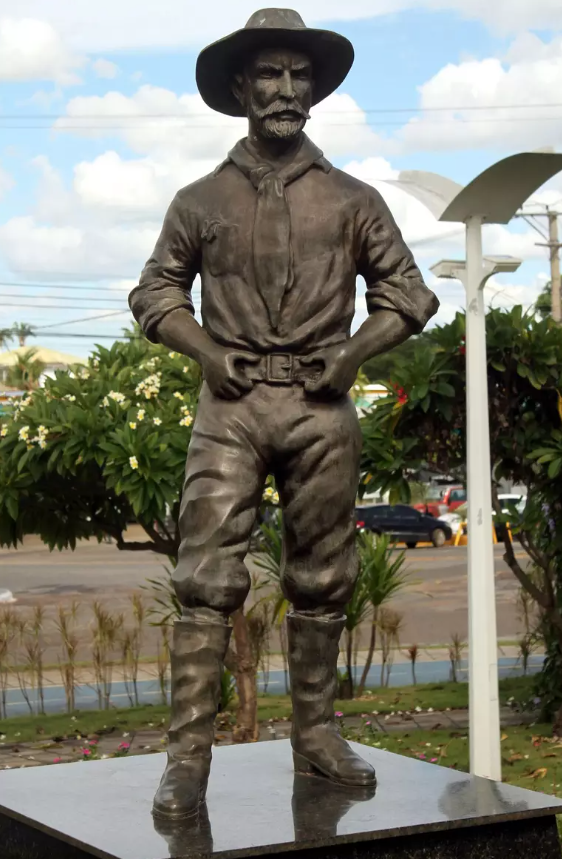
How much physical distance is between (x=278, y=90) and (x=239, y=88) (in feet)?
0.73

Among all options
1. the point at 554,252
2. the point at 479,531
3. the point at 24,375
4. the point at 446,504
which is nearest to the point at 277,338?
the point at 479,531

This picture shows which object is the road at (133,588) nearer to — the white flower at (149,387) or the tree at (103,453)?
the tree at (103,453)

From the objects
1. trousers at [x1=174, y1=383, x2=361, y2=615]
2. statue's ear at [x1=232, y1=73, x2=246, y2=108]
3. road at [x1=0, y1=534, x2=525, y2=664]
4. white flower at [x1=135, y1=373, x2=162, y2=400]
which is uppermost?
statue's ear at [x1=232, y1=73, x2=246, y2=108]

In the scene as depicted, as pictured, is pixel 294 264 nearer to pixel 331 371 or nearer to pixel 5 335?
pixel 331 371

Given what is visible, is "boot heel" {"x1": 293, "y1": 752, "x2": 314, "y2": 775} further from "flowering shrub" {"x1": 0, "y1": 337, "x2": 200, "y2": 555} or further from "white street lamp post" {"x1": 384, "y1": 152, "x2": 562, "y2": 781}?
"flowering shrub" {"x1": 0, "y1": 337, "x2": 200, "y2": 555}

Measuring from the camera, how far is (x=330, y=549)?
4.16 metres

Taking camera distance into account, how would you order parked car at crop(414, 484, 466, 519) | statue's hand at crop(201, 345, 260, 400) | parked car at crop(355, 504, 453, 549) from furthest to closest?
1. parked car at crop(414, 484, 466, 519)
2. parked car at crop(355, 504, 453, 549)
3. statue's hand at crop(201, 345, 260, 400)

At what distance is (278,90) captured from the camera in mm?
4062

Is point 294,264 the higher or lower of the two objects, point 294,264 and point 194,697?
the higher

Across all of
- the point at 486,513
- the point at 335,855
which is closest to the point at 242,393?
the point at 335,855

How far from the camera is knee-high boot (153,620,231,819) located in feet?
12.7

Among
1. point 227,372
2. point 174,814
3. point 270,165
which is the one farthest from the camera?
point 270,165

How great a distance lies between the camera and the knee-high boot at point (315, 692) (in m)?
4.24

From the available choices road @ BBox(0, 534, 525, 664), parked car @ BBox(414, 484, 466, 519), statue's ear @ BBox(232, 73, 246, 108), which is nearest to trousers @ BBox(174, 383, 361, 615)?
statue's ear @ BBox(232, 73, 246, 108)
